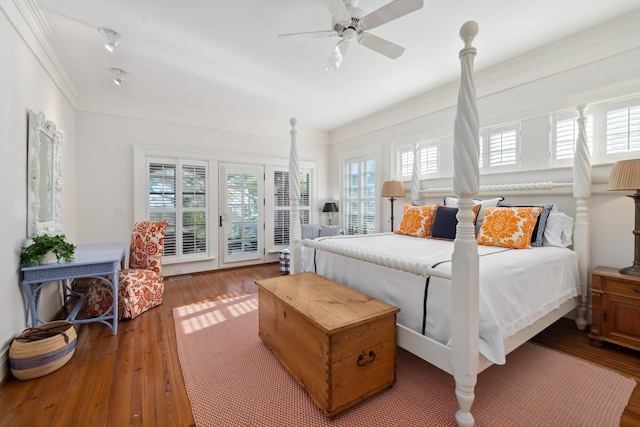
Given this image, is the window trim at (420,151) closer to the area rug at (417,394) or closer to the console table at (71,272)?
the area rug at (417,394)

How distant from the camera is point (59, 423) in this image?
145 centimetres

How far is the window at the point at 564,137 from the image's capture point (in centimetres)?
266

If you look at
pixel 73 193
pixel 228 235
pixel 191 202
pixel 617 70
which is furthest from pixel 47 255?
pixel 617 70

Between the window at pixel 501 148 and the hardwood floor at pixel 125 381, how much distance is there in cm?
170

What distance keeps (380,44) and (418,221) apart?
185 cm

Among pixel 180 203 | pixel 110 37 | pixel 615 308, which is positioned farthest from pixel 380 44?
pixel 180 203

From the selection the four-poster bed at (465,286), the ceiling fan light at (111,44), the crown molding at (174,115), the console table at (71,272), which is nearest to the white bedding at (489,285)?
the four-poster bed at (465,286)

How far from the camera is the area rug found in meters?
1.47

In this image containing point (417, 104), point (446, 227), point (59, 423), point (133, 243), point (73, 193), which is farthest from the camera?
point (417, 104)

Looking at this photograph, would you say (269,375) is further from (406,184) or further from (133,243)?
(406,184)

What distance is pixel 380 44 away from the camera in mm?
2203

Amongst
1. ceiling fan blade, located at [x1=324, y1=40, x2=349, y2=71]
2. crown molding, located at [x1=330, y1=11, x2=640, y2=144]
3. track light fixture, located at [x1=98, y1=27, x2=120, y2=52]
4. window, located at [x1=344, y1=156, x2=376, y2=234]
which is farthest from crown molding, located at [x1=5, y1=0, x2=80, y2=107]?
window, located at [x1=344, y1=156, x2=376, y2=234]

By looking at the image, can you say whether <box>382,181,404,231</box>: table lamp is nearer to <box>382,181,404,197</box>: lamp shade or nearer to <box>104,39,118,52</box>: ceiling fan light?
<box>382,181,404,197</box>: lamp shade

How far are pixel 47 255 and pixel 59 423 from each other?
129cm
